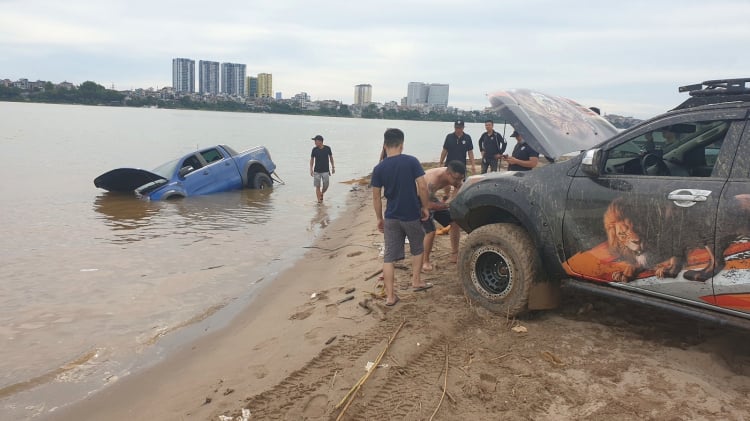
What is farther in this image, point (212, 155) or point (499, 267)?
point (212, 155)

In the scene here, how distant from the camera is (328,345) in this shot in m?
4.27

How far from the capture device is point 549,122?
16.6 ft

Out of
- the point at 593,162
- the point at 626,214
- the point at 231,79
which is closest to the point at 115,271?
the point at 593,162

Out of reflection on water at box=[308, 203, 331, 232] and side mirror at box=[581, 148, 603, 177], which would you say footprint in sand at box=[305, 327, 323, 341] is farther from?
reflection on water at box=[308, 203, 331, 232]

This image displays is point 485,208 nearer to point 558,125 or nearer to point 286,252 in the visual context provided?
point 558,125

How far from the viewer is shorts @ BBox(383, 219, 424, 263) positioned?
5.10 meters

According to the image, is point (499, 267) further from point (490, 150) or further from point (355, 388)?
point (490, 150)

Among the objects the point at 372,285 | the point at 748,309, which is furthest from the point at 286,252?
the point at 748,309

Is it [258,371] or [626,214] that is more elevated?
[626,214]

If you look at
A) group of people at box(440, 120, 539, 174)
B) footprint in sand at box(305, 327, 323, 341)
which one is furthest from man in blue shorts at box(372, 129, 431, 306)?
group of people at box(440, 120, 539, 174)

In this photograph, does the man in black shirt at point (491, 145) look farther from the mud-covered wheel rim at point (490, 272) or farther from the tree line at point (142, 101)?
the tree line at point (142, 101)

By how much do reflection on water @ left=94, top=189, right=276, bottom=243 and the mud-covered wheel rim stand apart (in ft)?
23.4

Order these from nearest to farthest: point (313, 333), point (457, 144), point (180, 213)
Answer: point (313, 333) < point (457, 144) < point (180, 213)

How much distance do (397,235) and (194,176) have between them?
37.0ft
